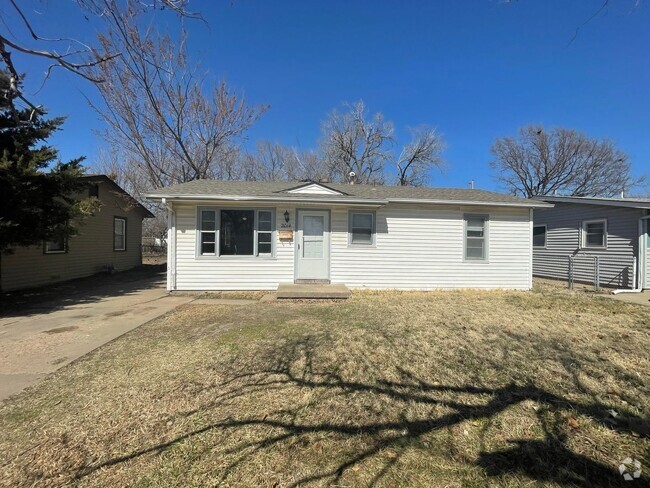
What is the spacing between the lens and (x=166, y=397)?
3.31 metres

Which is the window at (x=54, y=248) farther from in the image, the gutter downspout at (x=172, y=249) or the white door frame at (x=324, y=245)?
the white door frame at (x=324, y=245)

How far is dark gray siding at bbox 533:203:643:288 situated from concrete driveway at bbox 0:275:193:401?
13162 mm

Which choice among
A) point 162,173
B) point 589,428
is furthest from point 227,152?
point 589,428

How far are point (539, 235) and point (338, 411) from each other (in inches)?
570

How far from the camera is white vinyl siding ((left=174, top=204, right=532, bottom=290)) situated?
31.9 feet

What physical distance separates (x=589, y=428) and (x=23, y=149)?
10814 mm

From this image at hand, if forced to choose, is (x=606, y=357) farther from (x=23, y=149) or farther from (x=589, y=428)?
(x=23, y=149)

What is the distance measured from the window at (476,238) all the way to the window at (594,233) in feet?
14.9

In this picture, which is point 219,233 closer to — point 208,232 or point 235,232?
point 208,232

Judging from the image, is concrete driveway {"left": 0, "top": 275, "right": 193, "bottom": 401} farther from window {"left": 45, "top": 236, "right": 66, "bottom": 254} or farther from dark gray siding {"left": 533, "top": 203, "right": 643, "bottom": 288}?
dark gray siding {"left": 533, "top": 203, "right": 643, "bottom": 288}

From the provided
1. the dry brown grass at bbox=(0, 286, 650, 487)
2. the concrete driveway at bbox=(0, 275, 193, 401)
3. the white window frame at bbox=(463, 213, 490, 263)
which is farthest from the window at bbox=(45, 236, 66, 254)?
the white window frame at bbox=(463, 213, 490, 263)

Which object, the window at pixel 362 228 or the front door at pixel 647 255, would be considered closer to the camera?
the window at pixel 362 228

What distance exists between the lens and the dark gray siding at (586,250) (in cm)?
1091

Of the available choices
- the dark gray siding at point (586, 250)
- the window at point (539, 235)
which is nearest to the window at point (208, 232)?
the dark gray siding at point (586, 250)
